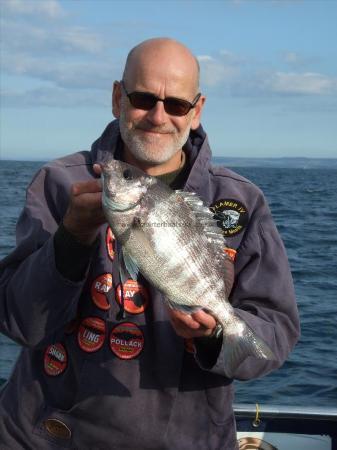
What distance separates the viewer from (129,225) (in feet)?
11.7

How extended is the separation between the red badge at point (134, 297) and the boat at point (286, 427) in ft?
6.98

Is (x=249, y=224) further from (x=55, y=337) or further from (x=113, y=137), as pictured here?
(x=55, y=337)

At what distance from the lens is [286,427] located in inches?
223

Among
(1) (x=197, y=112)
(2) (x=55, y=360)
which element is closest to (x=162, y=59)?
(1) (x=197, y=112)

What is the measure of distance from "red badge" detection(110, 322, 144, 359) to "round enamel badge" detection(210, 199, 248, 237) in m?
0.82

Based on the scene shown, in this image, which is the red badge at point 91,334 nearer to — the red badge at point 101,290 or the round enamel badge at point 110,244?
the red badge at point 101,290

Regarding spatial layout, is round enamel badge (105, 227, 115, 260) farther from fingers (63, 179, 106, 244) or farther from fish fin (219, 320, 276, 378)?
fish fin (219, 320, 276, 378)

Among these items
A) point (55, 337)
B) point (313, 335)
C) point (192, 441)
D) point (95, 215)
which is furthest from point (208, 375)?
point (313, 335)

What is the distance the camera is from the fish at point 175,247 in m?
3.56

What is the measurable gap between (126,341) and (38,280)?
0.65 m

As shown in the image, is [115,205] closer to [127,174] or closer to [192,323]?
[127,174]

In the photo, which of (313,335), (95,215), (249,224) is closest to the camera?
(95,215)

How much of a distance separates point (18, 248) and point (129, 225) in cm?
74

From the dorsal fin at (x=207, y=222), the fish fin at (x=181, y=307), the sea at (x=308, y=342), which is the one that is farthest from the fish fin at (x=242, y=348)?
the sea at (x=308, y=342)
